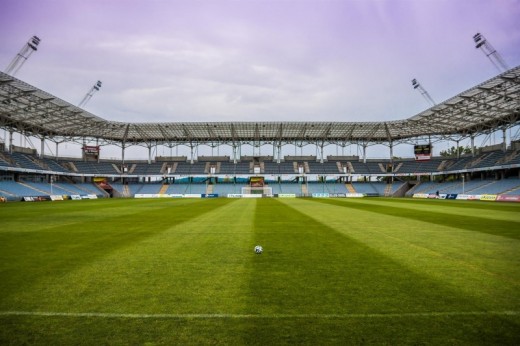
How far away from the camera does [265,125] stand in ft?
226

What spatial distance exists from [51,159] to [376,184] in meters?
72.7

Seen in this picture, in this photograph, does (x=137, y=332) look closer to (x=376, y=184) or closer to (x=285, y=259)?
(x=285, y=259)

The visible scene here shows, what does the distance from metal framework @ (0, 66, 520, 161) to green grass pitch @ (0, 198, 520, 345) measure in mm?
38834

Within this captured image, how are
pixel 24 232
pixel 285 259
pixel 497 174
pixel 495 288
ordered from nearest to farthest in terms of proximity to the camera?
pixel 495 288, pixel 285 259, pixel 24 232, pixel 497 174

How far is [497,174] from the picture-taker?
58.8 metres

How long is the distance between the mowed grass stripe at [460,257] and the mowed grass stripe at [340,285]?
0.34m

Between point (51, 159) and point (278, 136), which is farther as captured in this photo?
point (278, 136)

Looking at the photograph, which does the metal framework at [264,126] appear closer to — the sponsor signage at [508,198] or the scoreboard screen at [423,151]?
the scoreboard screen at [423,151]

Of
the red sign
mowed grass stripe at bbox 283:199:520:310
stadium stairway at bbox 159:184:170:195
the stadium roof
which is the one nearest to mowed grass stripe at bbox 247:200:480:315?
mowed grass stripe at bbox 283:199:520:310

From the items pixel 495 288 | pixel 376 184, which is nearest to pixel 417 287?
pixel 495 288

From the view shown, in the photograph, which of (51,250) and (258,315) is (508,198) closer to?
(258,315)

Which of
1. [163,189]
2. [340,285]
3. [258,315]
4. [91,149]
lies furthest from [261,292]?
[91,149]

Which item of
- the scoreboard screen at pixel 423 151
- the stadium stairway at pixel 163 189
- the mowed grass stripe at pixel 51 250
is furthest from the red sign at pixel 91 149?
the scoreboard screen at pixel 423 151

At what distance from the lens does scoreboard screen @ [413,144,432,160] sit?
68.3 meters
